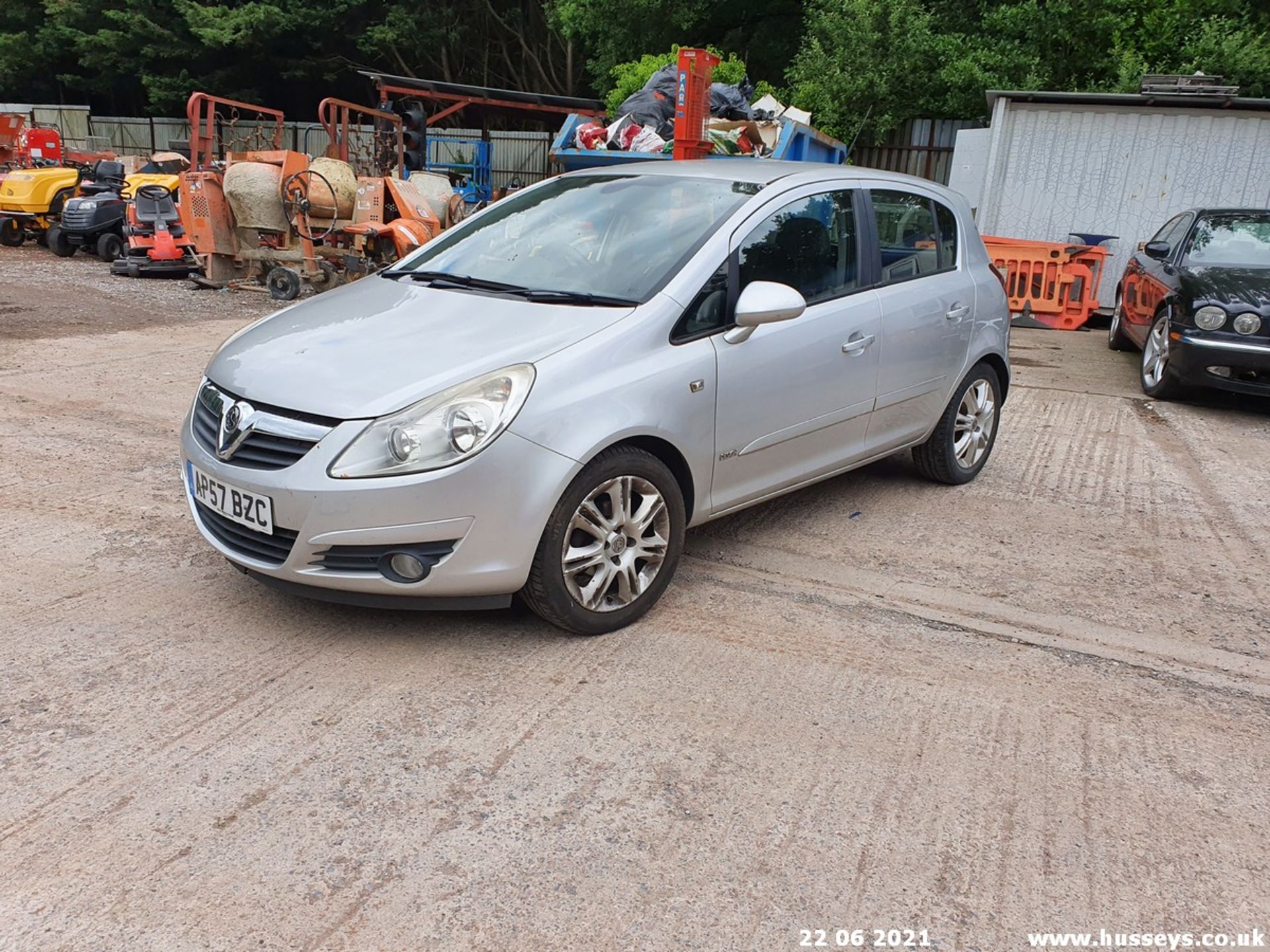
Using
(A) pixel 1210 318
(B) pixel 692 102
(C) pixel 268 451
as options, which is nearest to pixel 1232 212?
(A) pixel 1210 318

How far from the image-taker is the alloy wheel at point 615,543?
11.5 feet

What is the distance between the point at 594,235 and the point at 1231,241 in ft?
22.5

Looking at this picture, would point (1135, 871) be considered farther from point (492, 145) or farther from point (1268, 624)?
point (492, 145)

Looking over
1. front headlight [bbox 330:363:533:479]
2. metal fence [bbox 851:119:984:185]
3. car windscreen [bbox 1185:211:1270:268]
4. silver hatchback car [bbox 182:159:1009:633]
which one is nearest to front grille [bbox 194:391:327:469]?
silver hatchback car [bbox 182:159:1009:633]

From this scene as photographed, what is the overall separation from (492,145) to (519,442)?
21.5 m

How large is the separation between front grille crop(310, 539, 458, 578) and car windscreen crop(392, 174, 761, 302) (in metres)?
1.22

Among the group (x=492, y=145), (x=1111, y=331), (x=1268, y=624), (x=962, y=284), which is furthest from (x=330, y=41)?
(x=1268, y=624)

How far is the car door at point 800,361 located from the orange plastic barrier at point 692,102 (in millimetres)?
4667

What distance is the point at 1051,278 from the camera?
12336mm

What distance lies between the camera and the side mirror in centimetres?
380

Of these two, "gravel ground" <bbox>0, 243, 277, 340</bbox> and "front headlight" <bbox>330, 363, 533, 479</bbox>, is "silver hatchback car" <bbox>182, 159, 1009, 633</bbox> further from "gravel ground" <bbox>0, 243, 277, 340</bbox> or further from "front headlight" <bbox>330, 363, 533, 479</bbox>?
"gravel ground" <bbox>0, 243, 277, 340</bbox>

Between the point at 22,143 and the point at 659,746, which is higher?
the point at 22,143

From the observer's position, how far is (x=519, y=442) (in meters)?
3.27

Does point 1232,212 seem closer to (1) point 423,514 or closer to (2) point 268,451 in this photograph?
(1) point 423,514
